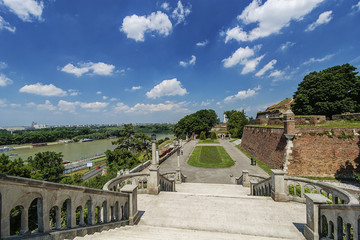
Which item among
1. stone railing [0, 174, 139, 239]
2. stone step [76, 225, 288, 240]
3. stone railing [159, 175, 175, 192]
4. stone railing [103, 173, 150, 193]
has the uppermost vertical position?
stone railing [0, 174, 139, 239]

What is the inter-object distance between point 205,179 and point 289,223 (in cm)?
1035

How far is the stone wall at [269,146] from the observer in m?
16.5

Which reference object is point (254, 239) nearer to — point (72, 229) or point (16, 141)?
point (72, 229)

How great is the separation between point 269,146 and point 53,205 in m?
20.9

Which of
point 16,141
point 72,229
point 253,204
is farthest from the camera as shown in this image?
point 16,141

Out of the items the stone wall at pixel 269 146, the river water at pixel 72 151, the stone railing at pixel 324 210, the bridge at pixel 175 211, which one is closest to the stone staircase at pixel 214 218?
the bridge at pixel 175 211

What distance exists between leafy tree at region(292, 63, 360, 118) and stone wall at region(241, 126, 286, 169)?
8215mm

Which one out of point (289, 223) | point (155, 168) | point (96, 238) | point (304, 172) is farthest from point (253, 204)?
point (304, 172)

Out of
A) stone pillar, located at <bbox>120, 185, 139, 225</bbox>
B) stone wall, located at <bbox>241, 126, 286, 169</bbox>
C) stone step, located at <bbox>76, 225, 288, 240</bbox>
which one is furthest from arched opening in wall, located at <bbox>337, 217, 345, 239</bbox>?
stone wall, located at <bbox>241, 126, 286, 169</bbox>

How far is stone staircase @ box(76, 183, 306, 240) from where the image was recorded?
12.8 ft

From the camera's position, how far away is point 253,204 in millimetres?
5641

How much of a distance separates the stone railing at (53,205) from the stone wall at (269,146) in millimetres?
16820

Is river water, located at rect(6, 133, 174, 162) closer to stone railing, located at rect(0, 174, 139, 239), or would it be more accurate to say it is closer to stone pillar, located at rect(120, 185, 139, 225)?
stone pillar, located at rect(120, 185, 139, 225)

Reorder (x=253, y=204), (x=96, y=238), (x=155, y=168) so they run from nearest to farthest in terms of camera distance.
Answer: (x=96, y=238)
(x=253, y=204)
(x=155, y=168)
